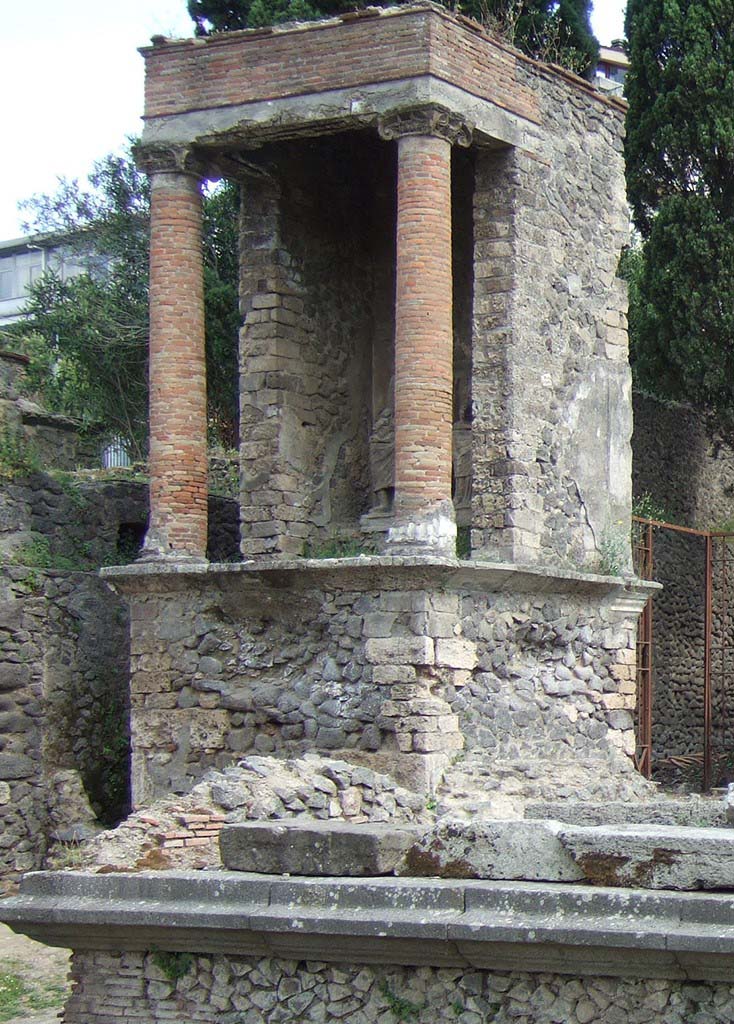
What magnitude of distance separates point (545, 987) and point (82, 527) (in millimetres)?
9450

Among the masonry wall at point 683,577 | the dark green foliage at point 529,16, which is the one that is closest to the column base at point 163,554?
the dark green foliage at point 529,16

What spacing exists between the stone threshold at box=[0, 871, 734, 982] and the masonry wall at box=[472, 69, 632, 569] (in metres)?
6.17

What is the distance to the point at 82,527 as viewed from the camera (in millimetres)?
15352

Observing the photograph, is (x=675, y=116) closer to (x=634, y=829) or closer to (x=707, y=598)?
(x=707, y=598)

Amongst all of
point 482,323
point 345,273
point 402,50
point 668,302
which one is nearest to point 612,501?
point 482,323

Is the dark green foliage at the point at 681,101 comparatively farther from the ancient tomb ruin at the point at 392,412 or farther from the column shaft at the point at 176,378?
the column shaft at the point at 176,378

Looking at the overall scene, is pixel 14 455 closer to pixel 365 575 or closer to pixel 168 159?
pixel 168 159

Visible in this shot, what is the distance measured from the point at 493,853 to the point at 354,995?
76 cm

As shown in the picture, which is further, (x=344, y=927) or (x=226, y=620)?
(x=226, y=620)

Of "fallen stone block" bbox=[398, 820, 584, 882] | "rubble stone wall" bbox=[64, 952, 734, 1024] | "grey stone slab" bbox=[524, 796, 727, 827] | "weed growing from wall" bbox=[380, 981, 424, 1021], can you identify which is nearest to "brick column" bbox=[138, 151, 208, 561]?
"grey stone slab" bbox=[524, 796, 727, 827]

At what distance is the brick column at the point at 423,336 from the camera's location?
12180 millimetres

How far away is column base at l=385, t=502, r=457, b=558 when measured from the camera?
1206 cm

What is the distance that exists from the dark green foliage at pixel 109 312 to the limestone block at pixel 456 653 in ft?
26.0

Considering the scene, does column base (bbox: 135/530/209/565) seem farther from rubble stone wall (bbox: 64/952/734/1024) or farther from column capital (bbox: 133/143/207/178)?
rubble stone wall (bbox: 64/952/734/1024)
